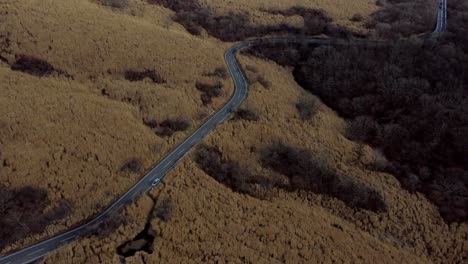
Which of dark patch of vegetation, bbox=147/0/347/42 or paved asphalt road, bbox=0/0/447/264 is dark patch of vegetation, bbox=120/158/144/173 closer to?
paved asphalt road, bbox=0/0/447/264

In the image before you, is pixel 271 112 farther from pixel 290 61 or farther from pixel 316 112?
pixel 290 61

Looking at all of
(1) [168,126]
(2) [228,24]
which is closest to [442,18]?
(2) [228,24]

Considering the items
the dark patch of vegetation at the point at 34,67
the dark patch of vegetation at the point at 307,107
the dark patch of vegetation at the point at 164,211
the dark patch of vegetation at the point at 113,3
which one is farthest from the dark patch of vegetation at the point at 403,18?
the dark patch of vegetation at the point at 34,67

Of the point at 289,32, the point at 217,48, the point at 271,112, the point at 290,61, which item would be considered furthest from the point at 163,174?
the point at 289,32

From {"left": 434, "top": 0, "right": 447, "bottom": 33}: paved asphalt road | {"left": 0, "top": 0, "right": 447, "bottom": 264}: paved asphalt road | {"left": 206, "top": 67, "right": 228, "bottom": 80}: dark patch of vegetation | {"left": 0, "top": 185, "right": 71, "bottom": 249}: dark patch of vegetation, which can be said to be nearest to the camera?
{"left": 0, "top": 0, "right": 447, "bottom": 264}: paved asphalt road

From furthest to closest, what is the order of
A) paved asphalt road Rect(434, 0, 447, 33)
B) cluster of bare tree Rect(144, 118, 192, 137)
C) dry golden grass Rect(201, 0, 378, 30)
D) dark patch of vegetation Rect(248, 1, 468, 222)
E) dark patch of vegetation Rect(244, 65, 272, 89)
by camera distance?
paved asphalt road Rect(434, 0, 447, 33) → dry golden grass Rect(201, 0, 378, 30) → dark patch of vegetation Rect(244, 65, 272, 89) → dark patch of vegetation Rect(248, 1, 468, 222) → cluster of bare tree Rect(144, 118, 192, 137)

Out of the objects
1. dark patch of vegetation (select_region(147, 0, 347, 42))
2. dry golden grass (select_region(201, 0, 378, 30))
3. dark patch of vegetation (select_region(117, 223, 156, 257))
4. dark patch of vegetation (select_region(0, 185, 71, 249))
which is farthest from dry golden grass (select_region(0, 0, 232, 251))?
dry golden grass (select_region(201, 0, 378, 30))

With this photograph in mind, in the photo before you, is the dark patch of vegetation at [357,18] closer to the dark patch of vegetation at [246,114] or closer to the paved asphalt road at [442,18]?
the paved asphalt road at [442,18]

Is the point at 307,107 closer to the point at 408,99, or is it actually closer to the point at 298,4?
the point at 408,99
